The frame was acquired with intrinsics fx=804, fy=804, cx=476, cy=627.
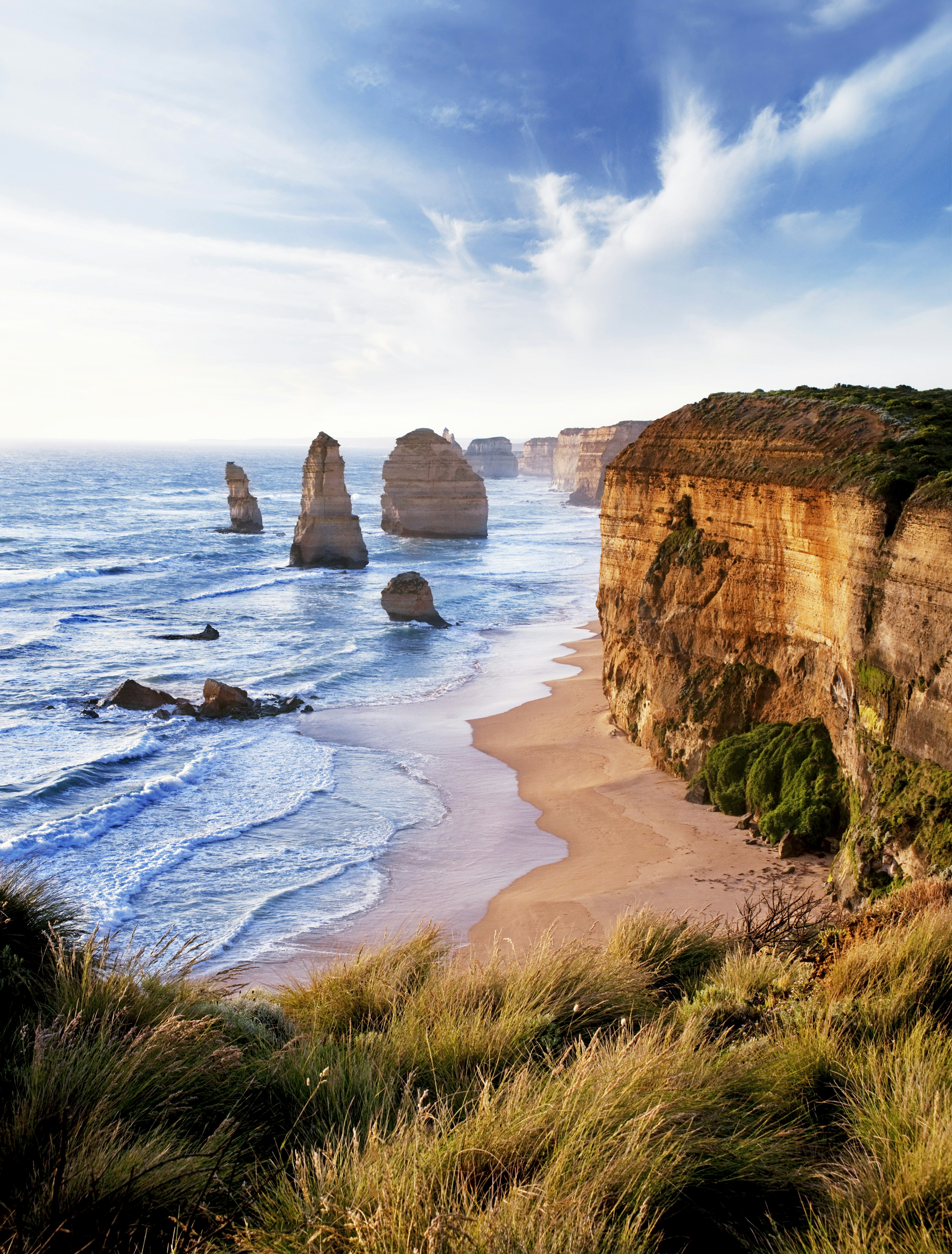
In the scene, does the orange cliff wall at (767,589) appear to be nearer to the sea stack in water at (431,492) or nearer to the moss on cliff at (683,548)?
the moss on cliff at (683,548)

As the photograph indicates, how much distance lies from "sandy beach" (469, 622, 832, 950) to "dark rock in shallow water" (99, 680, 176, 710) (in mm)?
10440

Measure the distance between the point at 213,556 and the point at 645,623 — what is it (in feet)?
153

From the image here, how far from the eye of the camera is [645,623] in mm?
19312

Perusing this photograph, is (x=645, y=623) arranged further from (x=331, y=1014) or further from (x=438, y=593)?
(x=438, y=593)

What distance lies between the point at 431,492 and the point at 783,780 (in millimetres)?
57059

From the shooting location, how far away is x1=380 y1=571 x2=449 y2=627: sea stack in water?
38156 mm

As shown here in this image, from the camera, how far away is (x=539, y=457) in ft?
619

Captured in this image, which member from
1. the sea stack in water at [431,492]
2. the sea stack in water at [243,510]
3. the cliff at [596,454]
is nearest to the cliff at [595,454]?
the cliff at [596,454]

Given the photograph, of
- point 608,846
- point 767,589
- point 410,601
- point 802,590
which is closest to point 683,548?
point 767,589

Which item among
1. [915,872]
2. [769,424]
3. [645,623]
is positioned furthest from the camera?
[645,623]

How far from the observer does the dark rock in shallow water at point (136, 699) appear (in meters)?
25.5

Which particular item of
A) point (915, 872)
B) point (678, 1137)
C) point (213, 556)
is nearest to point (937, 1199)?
point (678, 1137)

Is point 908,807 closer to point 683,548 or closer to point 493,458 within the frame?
point 683,548

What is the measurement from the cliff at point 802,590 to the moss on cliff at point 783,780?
0.42m
